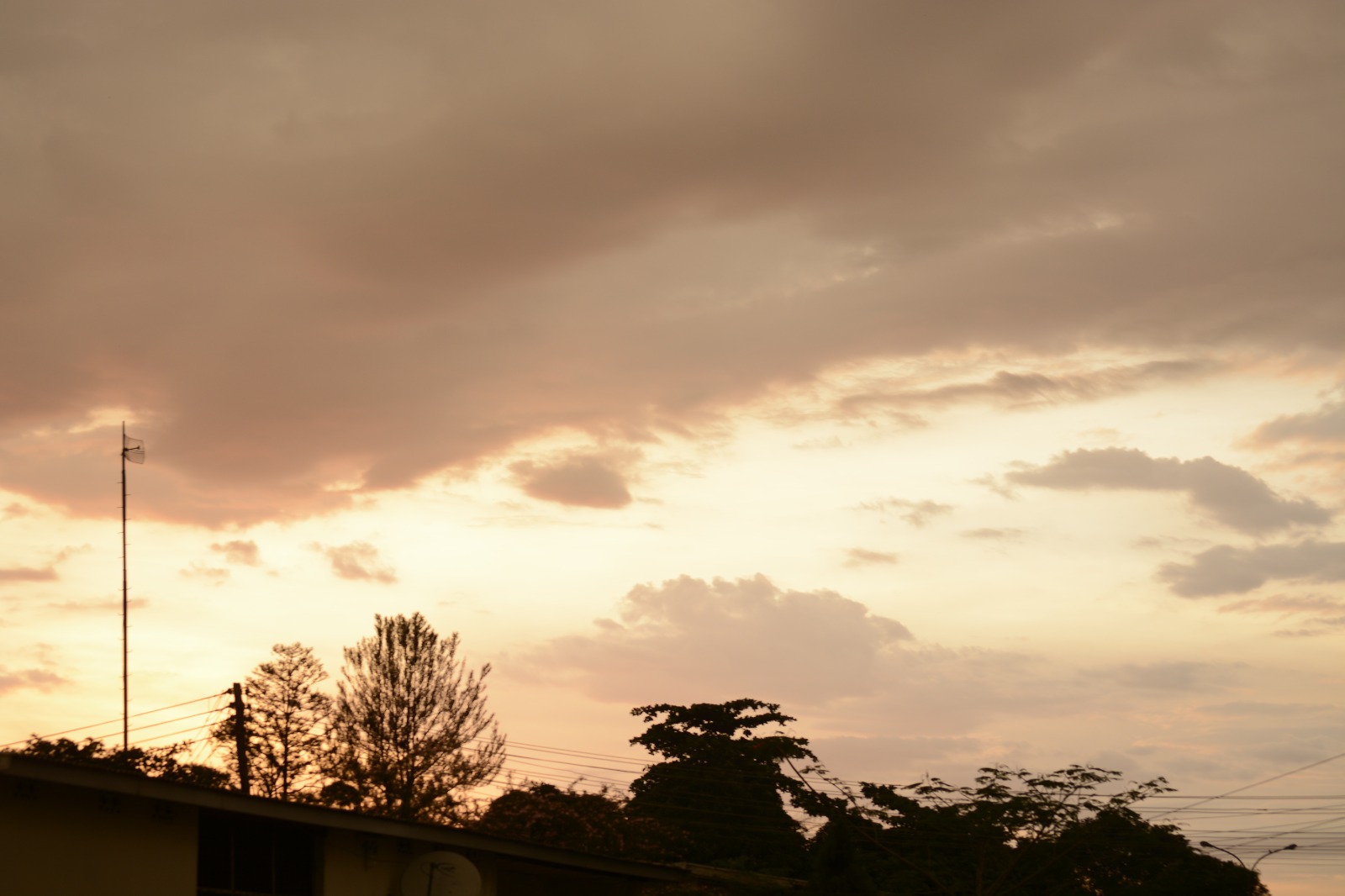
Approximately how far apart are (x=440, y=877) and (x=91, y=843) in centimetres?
624

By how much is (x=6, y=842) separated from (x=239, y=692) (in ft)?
81.1

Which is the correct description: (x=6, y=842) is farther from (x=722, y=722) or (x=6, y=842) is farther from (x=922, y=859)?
(x=722, y=722)

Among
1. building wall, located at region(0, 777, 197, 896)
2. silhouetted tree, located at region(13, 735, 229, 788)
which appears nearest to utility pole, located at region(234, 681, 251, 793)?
silhouetted tree, located at region(13, 735, 229, 788)

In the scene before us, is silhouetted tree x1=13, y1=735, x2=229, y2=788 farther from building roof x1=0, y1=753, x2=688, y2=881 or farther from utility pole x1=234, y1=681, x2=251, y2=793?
building roof x1=0, y1=753, x2=688, y2=881

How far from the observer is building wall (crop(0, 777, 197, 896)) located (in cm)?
1401

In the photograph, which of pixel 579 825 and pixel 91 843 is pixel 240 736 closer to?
pixel 579 825

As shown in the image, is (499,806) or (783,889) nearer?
(783,889)

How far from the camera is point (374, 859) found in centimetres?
1972

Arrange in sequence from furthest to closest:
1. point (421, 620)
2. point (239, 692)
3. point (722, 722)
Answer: point (722, 722), point (421, 620), point (239, 692)

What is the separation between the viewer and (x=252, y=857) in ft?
57.4

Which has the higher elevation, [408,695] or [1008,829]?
[408,695]

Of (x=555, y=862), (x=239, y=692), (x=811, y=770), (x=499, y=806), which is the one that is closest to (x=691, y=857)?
(x=811, y=770)

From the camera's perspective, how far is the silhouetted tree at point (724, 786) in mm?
53594

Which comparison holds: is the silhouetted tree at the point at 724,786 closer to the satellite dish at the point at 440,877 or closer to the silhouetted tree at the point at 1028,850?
the silhouetted tree at the point at 1028,850
